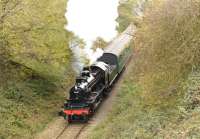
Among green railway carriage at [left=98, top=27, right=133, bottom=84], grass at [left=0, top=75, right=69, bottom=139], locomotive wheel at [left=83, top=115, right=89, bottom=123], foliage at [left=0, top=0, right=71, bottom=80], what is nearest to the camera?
grass at [left=0, top=75, right=69, bottom=139]

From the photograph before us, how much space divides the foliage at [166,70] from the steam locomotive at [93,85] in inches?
161

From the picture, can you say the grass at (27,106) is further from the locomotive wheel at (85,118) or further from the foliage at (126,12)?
the foliage at (126,12)

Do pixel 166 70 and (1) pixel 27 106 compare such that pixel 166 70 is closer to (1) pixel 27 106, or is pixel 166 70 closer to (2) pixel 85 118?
(2) pixel 85 118

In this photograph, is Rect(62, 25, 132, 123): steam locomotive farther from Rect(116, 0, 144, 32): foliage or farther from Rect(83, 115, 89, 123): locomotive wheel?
Rect(116, 0, 144, 32): foliage

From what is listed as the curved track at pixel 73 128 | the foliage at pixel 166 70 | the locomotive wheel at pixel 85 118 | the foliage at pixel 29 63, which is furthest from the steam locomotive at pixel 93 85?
the foliage at pixel 166 70

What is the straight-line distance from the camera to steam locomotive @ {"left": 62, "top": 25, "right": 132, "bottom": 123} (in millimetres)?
25656

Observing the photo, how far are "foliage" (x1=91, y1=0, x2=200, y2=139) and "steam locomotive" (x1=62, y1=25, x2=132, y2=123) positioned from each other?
161 inches

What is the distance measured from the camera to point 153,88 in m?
20.3

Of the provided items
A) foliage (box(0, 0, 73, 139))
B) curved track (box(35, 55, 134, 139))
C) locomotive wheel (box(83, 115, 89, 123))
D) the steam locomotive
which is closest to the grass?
foliage (box(0, 0, 73, 139))

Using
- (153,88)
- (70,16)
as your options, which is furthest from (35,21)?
(70,16)

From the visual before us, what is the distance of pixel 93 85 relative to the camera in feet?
91.3

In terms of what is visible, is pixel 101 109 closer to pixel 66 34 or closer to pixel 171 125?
pixel 66 34

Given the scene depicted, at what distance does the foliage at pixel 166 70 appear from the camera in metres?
17.7

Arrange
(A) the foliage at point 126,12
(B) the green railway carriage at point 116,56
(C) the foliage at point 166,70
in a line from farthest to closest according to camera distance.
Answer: (A) the foliage at point 126,12 → (B) the green railway carriage at point 116,56 → (C) the foliage at point 166,70
